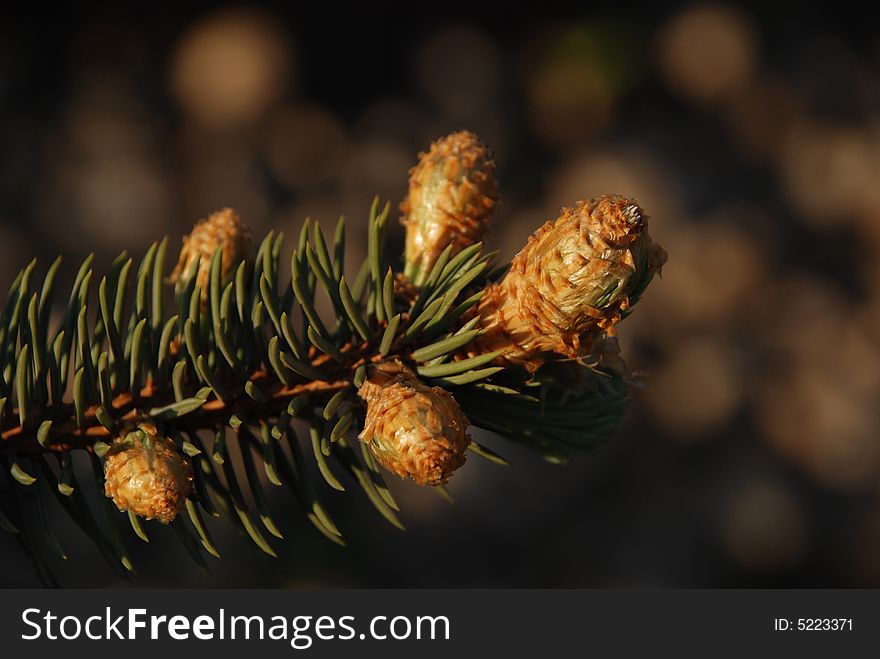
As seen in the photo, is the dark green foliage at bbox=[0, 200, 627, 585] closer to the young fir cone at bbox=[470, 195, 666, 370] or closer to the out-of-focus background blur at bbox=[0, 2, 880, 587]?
the young fir cone at bbox=[470, 195, 666, 370]

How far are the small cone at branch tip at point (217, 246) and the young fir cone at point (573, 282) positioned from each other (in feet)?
0.38

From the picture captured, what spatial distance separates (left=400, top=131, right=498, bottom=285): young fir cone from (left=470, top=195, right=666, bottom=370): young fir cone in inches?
1.9

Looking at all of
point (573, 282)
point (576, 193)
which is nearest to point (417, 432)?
point (573, 282)

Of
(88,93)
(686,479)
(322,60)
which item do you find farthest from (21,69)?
(686,479)

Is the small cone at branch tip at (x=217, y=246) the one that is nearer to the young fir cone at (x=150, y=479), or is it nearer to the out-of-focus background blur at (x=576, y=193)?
the young fir cone at (x=150, y=479)

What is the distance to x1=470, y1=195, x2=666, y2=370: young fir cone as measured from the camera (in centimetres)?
27

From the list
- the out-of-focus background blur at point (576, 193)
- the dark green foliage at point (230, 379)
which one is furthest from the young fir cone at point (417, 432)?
the out-of-focus background blur at point (576, 193)

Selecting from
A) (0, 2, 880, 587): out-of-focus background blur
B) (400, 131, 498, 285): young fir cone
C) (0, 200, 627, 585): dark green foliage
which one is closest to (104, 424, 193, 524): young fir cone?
(0, 200, 627, 585): dark green foliage

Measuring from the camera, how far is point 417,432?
10.7 inches

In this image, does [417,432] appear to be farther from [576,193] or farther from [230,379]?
[576,193]

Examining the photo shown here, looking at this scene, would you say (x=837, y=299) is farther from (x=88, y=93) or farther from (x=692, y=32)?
(x=88, y=93)

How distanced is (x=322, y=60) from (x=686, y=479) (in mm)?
664

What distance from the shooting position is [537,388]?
0.34 metres

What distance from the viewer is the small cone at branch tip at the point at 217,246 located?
0.36m
